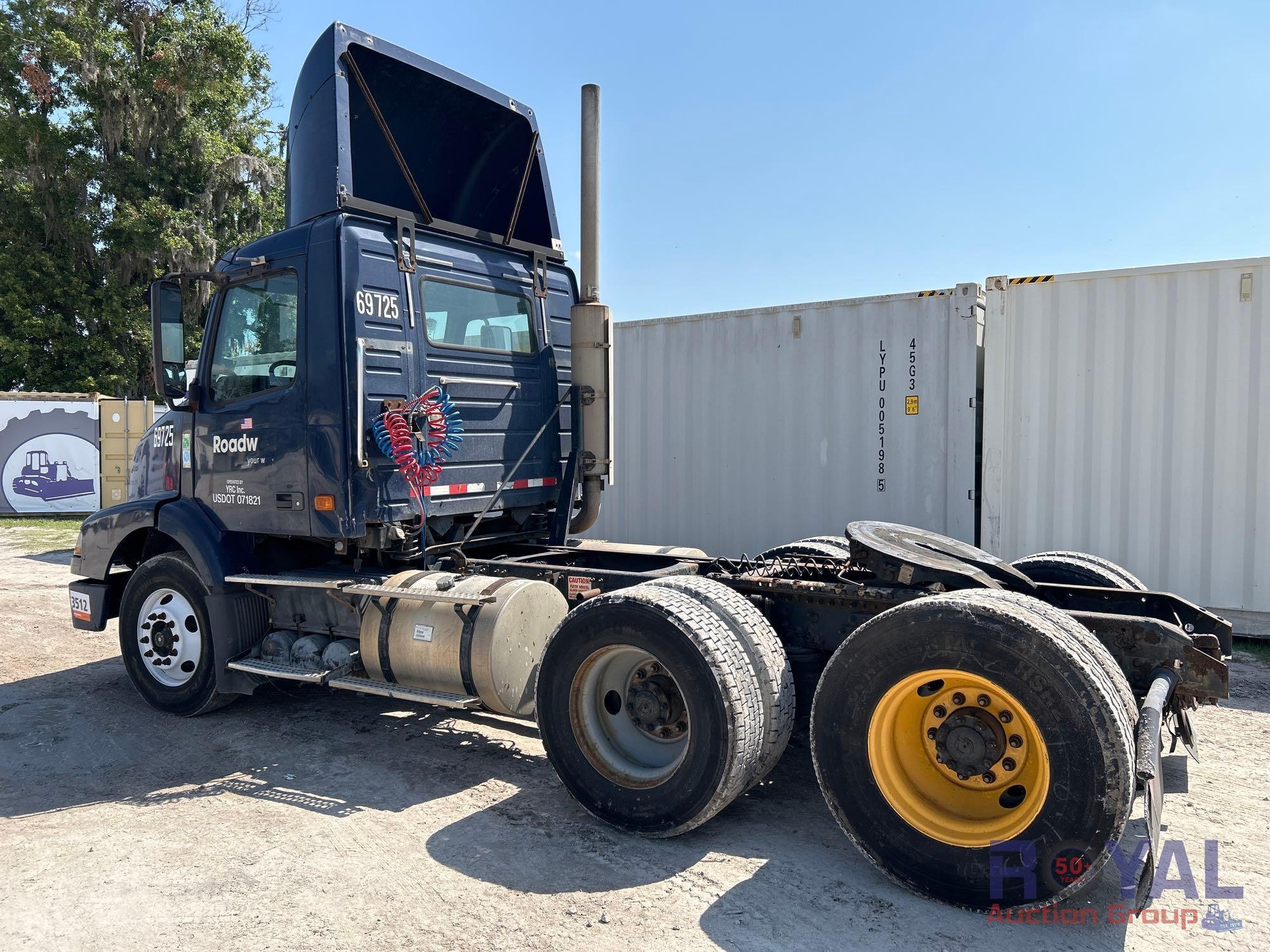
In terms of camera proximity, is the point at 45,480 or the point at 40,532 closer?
the point at 40,532

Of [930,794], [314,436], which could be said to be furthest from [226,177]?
[930,794]

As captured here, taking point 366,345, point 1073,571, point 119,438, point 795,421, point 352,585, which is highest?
point 366,345

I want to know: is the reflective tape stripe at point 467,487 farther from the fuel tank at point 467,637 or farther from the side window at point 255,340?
the side window at point 255,340

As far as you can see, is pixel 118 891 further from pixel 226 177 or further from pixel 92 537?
pixel 226 177

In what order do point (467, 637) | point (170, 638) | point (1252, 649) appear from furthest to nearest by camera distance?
point (1252, 649)
point (170, 638)
point (467, 637)

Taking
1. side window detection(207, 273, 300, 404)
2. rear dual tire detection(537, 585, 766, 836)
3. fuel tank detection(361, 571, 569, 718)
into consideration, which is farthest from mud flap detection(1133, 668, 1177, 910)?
side window detection(207, 273, 300, 404)

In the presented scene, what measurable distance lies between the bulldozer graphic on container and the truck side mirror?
1689 cm

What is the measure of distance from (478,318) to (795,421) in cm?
430

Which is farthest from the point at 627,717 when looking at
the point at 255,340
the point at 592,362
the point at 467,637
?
the point at 255,340

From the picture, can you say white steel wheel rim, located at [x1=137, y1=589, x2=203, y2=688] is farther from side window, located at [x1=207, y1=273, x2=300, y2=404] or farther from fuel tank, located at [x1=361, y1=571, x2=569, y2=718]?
fuel tank, located at [x1=361, y1=571, x2=569, y2=718]

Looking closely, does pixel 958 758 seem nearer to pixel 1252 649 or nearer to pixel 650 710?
pixel 650 710

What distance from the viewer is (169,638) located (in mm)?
5922

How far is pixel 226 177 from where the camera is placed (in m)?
24.9

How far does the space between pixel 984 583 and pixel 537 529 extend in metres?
3.35
